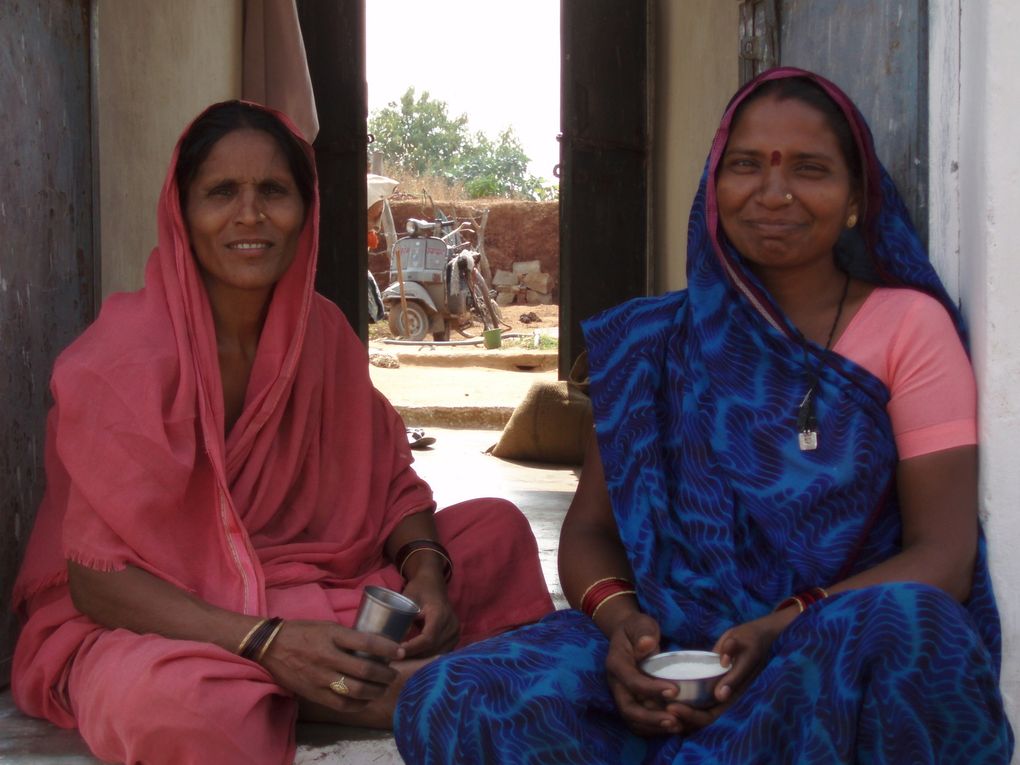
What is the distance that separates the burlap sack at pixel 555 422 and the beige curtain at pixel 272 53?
6.56 feet

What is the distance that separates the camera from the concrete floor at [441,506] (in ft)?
7.79

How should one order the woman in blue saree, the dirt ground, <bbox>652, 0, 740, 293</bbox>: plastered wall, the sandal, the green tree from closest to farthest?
the woman in blue saree < <bbox>652, 0, 740, 293</bbox>: plastered wall < the sandal < the dirt ground < the green tree

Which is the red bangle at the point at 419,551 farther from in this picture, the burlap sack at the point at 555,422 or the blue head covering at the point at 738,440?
the burlap sack at the point at 555,422

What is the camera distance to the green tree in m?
45.0

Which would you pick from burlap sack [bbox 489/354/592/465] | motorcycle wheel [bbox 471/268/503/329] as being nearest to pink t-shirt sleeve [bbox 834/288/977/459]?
burlap sack [bbox 489/354/592/465]

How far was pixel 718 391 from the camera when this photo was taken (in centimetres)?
220

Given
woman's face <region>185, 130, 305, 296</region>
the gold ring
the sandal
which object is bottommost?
the sandal

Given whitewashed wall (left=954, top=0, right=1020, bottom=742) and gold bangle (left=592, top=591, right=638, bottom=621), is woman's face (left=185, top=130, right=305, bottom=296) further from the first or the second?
whitewashed wall (left=954, top=0, right=1020, bottom=742)

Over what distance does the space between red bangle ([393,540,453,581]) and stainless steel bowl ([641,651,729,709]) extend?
2.86ft

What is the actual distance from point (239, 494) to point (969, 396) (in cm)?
144

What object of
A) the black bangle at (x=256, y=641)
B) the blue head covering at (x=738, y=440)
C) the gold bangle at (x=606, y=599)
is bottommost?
the black bangle at (x=256, y=641)

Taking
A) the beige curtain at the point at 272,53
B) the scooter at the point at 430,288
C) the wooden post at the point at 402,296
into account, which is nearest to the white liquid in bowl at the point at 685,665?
the beige curtain at the point at 272,53

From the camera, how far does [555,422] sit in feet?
21.6

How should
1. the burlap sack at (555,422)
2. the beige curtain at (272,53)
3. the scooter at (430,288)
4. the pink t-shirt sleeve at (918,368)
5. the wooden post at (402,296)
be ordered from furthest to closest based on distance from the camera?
the scooter at (430,288)
the wooden post at (402,296)
the burlap sack at (555,422)
the beige curtain at (272,53)
the pink t-shirt sleeve at (918,368)
